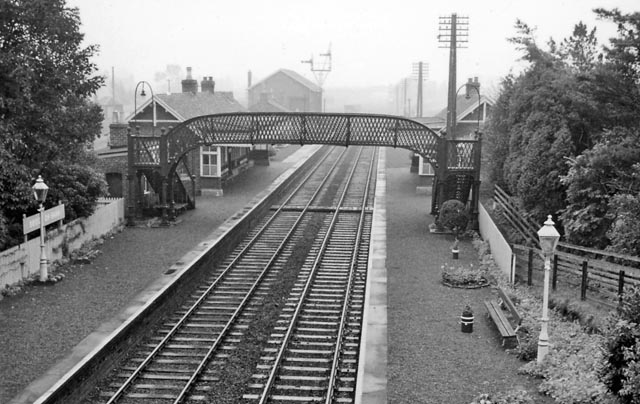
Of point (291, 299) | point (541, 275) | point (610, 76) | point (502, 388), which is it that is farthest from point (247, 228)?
point (502, 388)

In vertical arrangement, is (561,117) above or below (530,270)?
above

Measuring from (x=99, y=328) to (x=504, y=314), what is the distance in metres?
9.20

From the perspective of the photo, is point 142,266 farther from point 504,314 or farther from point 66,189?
point 504,314

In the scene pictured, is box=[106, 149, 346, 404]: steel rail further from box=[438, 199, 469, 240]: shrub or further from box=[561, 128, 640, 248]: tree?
box=[561, 128, 640, 248]: tree

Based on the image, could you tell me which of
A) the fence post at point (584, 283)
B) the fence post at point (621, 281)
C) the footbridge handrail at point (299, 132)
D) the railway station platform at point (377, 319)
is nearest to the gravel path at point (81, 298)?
the railway station platform at point (377, 319)

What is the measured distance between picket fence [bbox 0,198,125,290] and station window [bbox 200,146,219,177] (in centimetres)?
857

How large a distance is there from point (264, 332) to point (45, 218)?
801 cm

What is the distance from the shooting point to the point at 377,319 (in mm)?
17031

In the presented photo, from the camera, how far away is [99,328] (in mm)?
16078

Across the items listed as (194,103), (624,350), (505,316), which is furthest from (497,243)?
(194,103)

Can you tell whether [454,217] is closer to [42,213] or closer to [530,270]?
[530,270]

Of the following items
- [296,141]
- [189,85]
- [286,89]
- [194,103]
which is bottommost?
[296,141]

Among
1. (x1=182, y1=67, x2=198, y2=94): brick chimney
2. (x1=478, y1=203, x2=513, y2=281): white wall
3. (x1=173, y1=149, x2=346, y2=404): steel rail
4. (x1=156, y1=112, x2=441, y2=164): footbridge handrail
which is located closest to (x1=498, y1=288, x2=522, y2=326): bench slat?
(x1=478, y1=203, x2=513, y2=281): white wall

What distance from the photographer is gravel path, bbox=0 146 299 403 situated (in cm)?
1431
